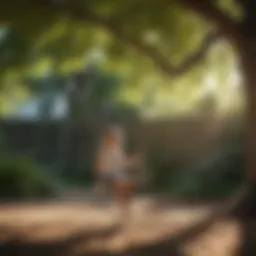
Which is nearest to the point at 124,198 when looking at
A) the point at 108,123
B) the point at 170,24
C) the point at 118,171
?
the point at 118,171

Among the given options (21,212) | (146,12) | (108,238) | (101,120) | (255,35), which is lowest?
(108,238)

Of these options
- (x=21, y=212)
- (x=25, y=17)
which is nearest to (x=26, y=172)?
(x=21, y=212)

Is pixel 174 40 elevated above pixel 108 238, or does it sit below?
above

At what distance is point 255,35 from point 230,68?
0.36 ft

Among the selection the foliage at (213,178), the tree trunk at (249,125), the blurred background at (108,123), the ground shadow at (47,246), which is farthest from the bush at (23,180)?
the tree trunk at (249,125)

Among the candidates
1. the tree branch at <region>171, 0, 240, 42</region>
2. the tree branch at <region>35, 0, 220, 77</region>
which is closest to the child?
the tree branch at <region>35, 0, 220, 77</region>

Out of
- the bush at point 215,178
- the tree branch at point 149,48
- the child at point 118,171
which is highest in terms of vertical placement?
the tree branch at point 149,48

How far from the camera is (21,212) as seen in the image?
4.73 feet

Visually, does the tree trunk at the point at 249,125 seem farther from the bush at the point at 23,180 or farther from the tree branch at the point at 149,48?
the bush at the point at 23,180

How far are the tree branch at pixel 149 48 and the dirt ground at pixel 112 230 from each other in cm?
33

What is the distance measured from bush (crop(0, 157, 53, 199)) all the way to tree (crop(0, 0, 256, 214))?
0.30 meters

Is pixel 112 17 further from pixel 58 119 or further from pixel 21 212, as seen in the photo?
pixel 21 212

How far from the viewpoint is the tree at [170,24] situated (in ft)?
4.98

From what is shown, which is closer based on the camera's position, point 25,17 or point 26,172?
point 26,172
